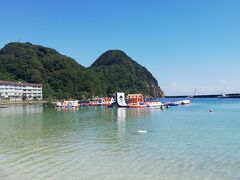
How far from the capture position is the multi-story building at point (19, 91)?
16012 centimetres

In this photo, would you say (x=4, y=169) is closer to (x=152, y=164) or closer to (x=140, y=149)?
(x=152, y=164)

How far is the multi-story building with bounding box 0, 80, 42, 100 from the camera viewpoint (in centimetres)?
16012

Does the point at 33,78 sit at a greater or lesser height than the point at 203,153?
greater

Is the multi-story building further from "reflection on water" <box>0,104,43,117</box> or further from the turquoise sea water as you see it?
the turquoise sea water

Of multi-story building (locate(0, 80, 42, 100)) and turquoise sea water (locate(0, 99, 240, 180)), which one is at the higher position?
multi-story building (locate(0, 80, 42, 100))

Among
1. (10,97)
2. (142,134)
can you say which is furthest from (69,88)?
(142,134)

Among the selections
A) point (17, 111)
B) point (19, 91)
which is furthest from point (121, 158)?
point (19, 91)

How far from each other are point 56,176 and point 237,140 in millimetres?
14356

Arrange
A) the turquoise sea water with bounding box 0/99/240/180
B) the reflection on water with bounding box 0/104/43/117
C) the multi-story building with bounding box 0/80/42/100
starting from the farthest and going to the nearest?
1. the multi-story building with bounding box 0/80/42/100
2. the reflection on water with bounding box 0/104/43/117
3. the turquoise sea water with bounding box 0/99/240/180

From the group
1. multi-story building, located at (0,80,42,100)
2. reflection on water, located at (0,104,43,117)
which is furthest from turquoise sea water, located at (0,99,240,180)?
multi-story building, located at (0,80,42,100)

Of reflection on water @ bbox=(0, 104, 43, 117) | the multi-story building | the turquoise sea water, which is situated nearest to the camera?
the turquoise sea water

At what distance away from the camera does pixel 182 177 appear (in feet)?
45.0

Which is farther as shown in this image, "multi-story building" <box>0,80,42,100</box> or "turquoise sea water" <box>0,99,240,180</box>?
"multi-story building" <box>0,80,42,100</box>

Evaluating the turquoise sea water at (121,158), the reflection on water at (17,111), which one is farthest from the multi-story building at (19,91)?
the turquoise sea water at (121,158)
